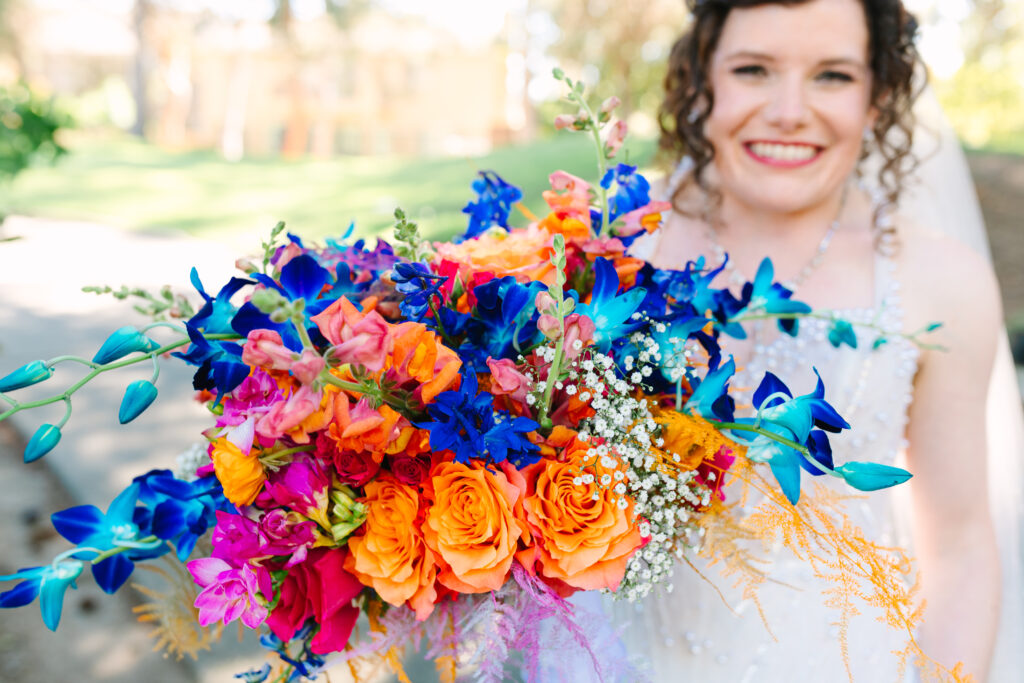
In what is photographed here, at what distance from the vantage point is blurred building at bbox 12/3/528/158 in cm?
2761

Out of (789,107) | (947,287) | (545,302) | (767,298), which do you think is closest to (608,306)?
(545,302)

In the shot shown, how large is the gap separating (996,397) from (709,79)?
143cm

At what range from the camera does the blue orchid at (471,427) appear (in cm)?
87

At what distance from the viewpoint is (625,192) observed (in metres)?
1.13

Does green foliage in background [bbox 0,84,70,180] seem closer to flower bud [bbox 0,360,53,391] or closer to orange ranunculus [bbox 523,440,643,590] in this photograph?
flower bud [bbox 0,360,53,391]

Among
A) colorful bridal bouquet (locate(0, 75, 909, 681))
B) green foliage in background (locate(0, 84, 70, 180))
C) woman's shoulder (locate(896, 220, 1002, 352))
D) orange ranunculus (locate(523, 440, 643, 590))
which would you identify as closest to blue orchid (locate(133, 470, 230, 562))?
colorful bridal bouquet (locate(0, 75, 909, 681))

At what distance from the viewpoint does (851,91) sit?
172cm

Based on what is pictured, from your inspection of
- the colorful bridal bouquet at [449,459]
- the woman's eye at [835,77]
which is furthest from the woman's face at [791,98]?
the colorful bridal bouquet at [449,459]

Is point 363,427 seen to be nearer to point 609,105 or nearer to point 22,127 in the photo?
point 609,105

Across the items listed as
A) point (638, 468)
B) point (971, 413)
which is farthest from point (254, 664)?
point (971, 413)

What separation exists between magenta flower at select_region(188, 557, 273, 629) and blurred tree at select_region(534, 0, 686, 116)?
15989mm

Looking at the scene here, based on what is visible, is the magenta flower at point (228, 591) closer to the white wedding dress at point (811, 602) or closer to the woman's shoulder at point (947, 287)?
the white wedding dress at point (811, 602)

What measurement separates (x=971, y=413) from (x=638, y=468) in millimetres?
1248

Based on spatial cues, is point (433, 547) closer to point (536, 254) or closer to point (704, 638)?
point (536, 254)
